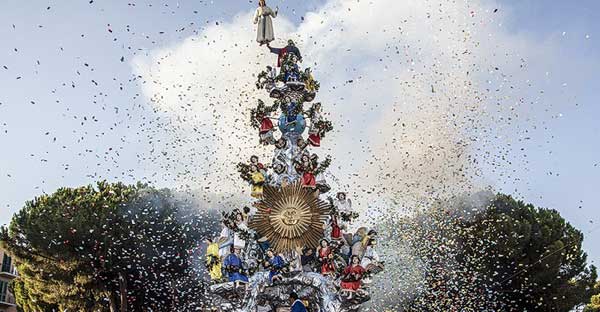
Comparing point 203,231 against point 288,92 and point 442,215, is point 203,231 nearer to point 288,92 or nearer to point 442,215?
point 442,215

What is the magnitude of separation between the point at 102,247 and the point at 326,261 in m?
17.6

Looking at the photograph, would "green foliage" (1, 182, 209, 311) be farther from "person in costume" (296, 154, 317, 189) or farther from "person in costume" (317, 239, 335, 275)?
"person in costume" (317, 239, 335, 275)

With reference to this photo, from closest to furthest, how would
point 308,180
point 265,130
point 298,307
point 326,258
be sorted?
point 298,307, point 326,258, point 308,180, point 265,130

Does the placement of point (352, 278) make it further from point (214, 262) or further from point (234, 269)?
point (214, 262)

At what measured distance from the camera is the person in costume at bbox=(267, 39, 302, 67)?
1872 cm

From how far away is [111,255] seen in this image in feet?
98.9

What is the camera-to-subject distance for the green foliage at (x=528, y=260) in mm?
28359

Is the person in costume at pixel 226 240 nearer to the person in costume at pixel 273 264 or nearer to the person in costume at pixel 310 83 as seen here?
the person in costume at pixel 273 264

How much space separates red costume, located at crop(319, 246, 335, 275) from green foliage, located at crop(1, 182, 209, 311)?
49.4ft

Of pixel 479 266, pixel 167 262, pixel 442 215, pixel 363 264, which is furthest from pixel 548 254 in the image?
pixel 167 262

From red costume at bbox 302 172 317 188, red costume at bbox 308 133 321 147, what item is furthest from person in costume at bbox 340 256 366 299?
red costume at bbox 308 133 321 147

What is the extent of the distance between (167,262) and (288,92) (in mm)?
14799

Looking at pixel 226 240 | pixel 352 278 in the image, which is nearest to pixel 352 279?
pixel 352 278

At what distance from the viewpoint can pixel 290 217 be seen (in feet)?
54.1
